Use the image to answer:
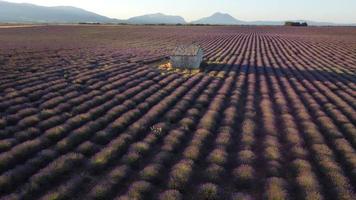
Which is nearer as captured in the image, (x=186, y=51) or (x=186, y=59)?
(x=186, y=59)

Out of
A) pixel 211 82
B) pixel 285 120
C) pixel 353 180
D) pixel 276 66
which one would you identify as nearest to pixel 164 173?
pixel 353 180

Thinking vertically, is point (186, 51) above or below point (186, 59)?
above

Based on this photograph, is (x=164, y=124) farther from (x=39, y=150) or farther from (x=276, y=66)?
(x=276, y=66)

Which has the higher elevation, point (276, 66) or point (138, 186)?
point (138, 186)

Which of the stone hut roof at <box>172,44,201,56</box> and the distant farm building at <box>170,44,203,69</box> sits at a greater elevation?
the stone hut roof at <box>172,44,201,56</box>

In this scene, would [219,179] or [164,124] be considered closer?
[219,179]

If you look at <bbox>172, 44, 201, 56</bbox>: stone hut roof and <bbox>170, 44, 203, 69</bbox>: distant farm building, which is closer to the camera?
<bbox>170, 44, 203, 69</bbox>: distant farm building

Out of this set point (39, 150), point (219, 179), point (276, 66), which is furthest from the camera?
point (276, 66)

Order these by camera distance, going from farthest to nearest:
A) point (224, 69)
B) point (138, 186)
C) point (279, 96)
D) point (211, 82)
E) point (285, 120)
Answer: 1. point (224, 69)
2. point (211, 82)
3. point (279, 96)
4. point (285, 120)
5. point (138, 186)

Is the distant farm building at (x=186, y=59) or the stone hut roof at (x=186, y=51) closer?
the distant farm building at (x=186, y=59)

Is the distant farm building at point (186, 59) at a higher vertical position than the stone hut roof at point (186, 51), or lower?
lower
